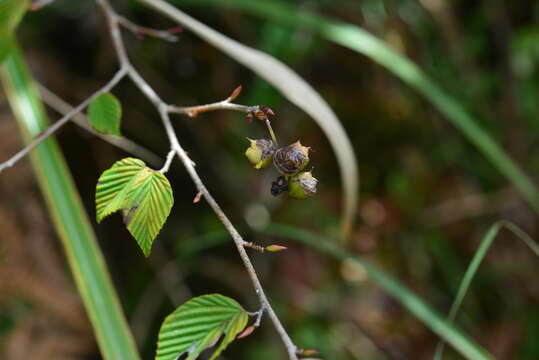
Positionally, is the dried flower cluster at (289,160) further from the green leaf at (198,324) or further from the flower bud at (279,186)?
the green leaf at (198,324)

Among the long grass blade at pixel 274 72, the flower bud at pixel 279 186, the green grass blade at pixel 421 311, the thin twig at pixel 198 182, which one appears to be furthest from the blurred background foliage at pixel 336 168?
the flower bud at pixel 279 186

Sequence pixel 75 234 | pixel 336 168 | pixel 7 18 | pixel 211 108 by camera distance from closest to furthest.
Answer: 1. pixel 211 108
2. pixel 7 18
3. pixel 75 234
4. pixel 336 168

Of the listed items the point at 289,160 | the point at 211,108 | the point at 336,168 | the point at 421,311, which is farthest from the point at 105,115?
the point at 336,168

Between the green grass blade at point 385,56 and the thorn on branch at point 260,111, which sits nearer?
the thorn on branch at point 260,111

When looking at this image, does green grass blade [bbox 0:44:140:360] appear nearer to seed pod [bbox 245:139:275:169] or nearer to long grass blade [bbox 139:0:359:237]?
long grass blade [bbox 139:0:359:237]

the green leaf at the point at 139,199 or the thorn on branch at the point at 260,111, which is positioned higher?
the thorn on branch at the point at 260,111

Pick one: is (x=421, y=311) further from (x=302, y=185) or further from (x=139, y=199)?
(x=139, y=199)

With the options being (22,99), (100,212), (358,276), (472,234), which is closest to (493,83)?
(472,234)
